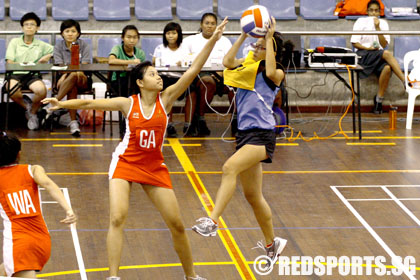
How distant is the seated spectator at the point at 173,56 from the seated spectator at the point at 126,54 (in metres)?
0.35

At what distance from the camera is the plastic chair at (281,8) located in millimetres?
14586

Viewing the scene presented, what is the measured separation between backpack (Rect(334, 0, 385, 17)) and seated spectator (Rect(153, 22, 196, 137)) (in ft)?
12.5

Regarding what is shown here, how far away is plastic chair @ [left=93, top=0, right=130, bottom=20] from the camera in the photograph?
46.9 feet

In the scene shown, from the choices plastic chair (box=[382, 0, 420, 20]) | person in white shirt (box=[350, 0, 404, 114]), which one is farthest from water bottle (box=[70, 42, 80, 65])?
plastic chair (box=[382, 0, 420, 20])

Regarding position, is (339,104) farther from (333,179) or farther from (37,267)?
(37,267)

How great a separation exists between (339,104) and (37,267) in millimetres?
9486

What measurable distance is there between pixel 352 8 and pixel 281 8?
4.10 feet

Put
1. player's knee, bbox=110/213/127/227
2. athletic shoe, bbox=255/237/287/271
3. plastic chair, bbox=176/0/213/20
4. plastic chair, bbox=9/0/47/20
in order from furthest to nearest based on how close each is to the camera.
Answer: plastic chair, bbox=176/0/213/20 < plastic chair, bbox=9/0/47/20 < athletic shoe, bbox=255/237/287/271 < player's knee, bbox=110/213/127/227

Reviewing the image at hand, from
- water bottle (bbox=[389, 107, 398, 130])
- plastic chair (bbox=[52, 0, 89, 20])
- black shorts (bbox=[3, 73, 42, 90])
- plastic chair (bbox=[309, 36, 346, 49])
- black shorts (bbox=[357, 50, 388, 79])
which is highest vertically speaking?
plastic chair (bbox=[52, 0, 89, 20])

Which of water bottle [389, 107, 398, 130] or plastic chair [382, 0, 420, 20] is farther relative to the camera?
plastic chair [382, 0, 420, 20]

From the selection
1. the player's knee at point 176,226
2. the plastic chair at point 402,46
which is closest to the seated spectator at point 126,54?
the plastic chair at point 402,46

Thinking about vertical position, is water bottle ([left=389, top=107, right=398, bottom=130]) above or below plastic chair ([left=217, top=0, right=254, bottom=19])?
below

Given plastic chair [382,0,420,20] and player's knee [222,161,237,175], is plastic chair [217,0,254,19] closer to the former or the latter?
plastic chair [382,0,420,20]

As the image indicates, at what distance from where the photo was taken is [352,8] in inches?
575
